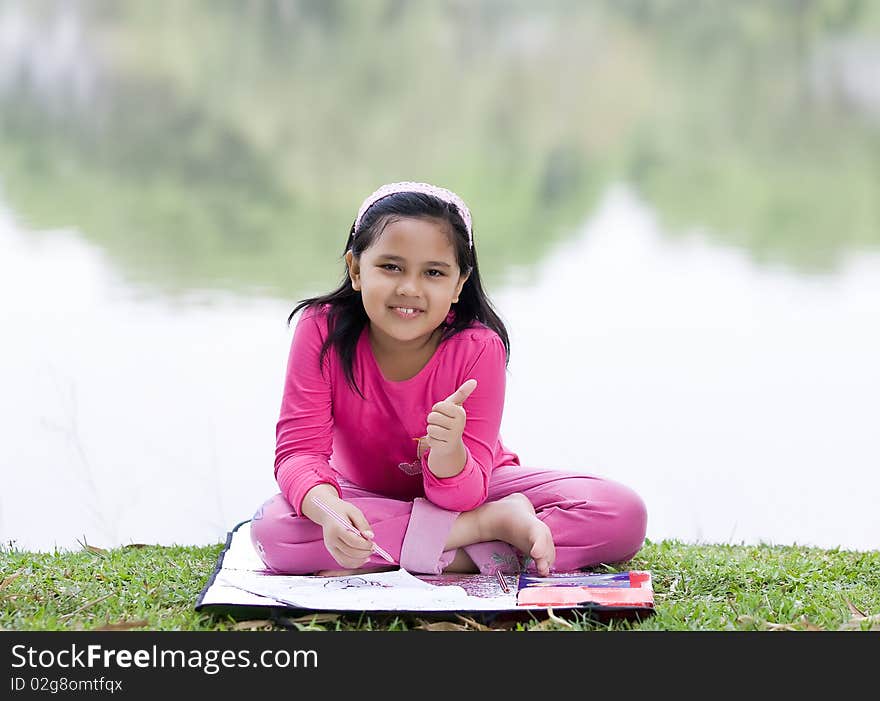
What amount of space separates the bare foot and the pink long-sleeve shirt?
0.13 feet

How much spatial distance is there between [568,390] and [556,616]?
226 cm

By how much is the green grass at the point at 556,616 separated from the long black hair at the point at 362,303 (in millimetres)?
457

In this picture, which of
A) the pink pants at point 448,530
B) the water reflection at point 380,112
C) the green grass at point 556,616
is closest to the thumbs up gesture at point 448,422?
the pink pants at point 448,530

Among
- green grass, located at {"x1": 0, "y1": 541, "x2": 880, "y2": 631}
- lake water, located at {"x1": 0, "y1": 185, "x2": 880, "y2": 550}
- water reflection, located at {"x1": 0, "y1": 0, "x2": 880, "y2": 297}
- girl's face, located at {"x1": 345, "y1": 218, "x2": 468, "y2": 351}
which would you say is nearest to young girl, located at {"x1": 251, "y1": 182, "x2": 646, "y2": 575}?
girl's face, located at {"x1": 345, "y1": 218, "x2": 468, "y2": 351}

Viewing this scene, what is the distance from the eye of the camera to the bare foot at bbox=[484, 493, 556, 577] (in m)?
1.82

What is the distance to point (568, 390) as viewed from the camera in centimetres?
386

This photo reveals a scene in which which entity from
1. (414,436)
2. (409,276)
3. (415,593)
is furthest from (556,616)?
(409,276)

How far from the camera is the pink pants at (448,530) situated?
1.88 meters

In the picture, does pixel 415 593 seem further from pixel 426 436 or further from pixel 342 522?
pixel 426 436

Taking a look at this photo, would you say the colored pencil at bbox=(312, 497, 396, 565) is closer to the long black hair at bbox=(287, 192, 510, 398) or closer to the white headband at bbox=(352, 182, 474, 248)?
the long black hair at bbox=(287, 192, 510, 398)

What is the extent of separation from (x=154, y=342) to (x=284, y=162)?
1205 millimetres

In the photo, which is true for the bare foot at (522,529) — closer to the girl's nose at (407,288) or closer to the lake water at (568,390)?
the girl's nose at (407,288)
